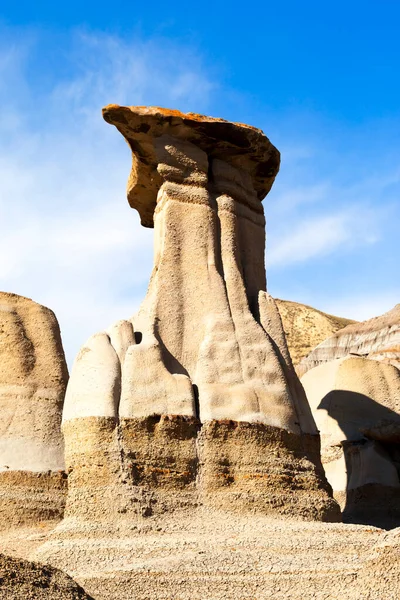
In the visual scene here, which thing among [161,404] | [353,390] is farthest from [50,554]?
[353,390]

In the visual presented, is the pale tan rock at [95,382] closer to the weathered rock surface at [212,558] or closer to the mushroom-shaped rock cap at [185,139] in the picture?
the weathered rock surface at [212,558]

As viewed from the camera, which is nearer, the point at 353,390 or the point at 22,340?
the point at 22,340

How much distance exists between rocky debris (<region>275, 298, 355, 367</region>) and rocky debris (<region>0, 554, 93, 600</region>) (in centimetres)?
3219

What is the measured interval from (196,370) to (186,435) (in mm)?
1140

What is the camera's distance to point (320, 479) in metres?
13.1

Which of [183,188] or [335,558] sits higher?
[183,188]

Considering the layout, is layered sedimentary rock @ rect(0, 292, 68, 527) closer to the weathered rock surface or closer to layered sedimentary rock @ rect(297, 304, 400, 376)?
the weathered rock surface

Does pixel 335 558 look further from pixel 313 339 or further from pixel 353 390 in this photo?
pixel 313 339

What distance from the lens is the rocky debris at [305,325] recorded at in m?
42.0

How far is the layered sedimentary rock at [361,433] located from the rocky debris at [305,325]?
20299mm

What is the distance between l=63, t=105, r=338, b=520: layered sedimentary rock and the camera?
479 inches

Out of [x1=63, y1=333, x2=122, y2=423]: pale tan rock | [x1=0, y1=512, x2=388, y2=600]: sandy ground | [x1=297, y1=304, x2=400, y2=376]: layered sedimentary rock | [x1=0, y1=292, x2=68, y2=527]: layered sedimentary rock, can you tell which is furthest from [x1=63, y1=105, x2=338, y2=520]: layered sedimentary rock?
[x1=297, y1=304, x2=400, y2=376]: layered sedimentary rock

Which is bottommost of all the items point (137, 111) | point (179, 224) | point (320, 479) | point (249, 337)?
point (320, 479)

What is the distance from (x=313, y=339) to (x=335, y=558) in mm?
31649
